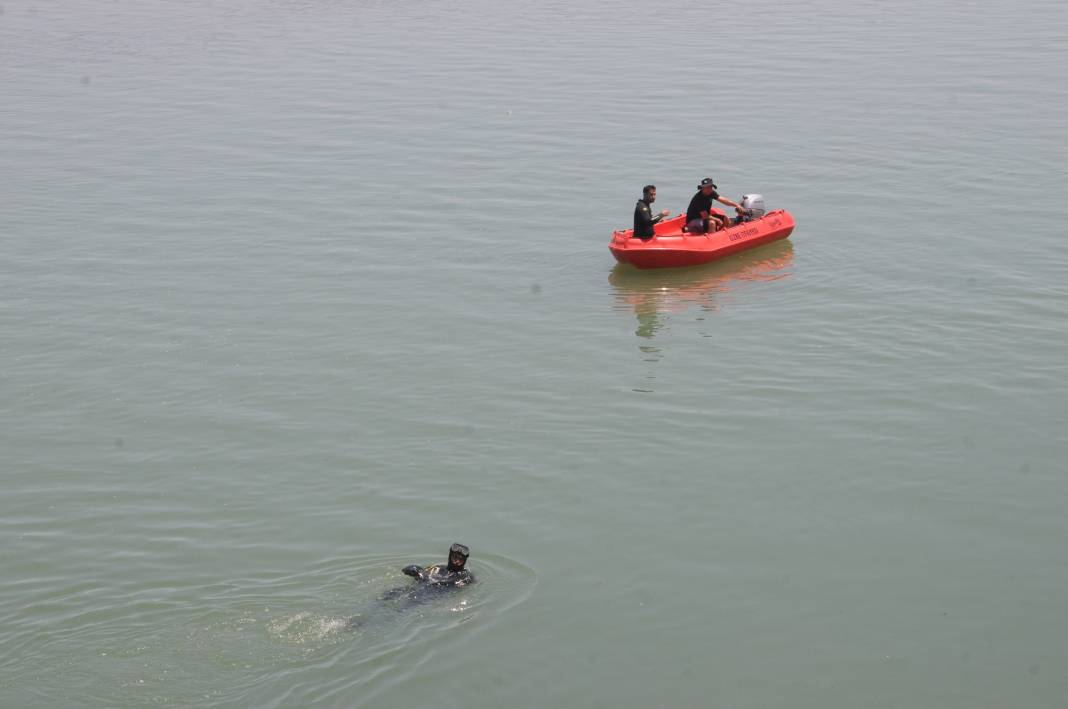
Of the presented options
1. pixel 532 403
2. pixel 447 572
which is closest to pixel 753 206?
pixel 532 403

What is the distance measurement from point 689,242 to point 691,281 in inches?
23.6

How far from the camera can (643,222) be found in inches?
750

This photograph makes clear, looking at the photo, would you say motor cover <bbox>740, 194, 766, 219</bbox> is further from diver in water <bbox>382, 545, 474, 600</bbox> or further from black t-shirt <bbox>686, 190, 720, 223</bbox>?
diver in water <bbox>382, 545, 474, 600</bbox>

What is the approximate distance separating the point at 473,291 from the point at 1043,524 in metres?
8.87

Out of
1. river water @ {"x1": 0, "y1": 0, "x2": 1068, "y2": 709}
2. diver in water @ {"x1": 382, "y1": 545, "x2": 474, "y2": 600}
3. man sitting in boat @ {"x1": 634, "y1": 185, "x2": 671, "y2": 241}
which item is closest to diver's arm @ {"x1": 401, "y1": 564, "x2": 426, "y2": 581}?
diver in water @ {"x1": 382, "y1": 545, "x2": 474, "y2": 600}

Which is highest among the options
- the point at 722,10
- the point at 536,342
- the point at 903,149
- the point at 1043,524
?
the point at 722,10

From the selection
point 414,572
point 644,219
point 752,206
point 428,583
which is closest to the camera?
point 414,572

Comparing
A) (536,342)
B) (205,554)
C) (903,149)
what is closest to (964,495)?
(536,342)

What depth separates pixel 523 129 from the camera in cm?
2739

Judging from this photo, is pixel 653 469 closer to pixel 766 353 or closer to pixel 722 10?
pixel 766 353

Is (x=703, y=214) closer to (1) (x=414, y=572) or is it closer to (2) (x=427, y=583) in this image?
(2) (x=427, y=583)

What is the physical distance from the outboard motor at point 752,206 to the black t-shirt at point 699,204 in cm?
72

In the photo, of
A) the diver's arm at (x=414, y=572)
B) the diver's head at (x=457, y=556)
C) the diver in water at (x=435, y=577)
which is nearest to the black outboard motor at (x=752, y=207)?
the diver in water at (x=435, y=577)

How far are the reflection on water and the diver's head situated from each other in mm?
7369
